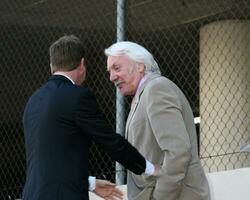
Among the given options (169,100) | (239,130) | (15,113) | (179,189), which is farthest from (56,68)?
(15,113)

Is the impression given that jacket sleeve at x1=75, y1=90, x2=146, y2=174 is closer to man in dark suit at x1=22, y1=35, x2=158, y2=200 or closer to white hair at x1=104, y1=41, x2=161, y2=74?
man in dark suit at x1=22, y1=35, x2=158, y2=200

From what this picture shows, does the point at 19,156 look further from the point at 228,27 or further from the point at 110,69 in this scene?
the point at 110,69

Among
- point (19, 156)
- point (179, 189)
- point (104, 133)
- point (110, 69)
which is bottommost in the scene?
point (19, 156)

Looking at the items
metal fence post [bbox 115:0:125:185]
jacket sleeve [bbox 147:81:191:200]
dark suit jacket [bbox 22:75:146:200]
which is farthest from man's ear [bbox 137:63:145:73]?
metal fence post [bbox 115:0:125:185]

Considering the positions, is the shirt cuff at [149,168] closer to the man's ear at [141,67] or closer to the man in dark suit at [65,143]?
the man in dark suit at [65,143]

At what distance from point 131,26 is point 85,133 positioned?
13.8ft

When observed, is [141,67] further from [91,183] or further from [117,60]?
[91,183]

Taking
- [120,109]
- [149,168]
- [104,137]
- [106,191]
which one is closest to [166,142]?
[149,168]

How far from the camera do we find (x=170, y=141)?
3584 millimetres

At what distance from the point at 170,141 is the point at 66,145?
515mm

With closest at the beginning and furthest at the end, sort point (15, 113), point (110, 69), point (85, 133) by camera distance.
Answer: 1. point (85, 133)
2. point (110, 69)
3. point (15, 113)

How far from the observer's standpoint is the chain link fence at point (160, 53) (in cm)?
706

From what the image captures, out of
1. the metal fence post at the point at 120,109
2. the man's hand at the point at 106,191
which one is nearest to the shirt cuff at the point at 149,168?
the man's hand at the point at 106,191

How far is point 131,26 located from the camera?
25.0 feet
